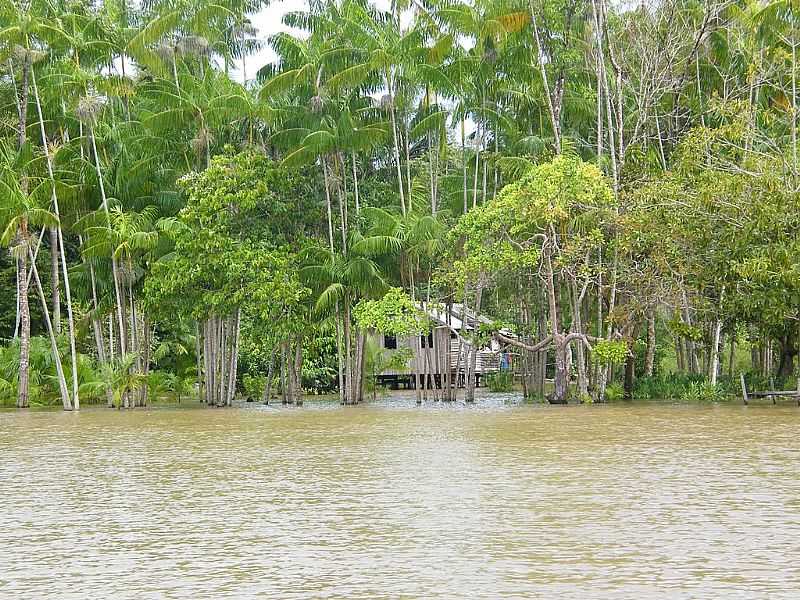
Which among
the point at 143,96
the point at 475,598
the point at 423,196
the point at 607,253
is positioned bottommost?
the point at 475,598

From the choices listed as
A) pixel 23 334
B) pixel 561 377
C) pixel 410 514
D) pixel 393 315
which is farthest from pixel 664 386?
pixel 410 514

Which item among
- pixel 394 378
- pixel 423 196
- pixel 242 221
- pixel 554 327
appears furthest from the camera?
pixel 394 378

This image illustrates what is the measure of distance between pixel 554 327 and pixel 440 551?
20246mm

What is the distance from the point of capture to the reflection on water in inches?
296

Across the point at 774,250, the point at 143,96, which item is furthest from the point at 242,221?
the point at 774,250

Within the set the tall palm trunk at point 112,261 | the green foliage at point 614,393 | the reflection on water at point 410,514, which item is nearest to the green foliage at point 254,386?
the tall palm trunk at point 112,261

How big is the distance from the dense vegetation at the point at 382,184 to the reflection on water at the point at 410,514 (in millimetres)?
8444

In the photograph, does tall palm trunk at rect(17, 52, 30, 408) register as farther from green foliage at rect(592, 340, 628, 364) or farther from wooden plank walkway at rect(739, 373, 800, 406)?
wooden plank walkway at rect(739, 373, 800, 406)

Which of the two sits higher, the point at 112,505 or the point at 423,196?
the point at 423,196

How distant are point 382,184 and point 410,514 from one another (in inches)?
970

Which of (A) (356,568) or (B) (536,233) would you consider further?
(B) (536,233)

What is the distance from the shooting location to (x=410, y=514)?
33.5ft

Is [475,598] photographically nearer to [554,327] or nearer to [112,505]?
[112,505]

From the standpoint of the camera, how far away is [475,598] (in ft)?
22.8
